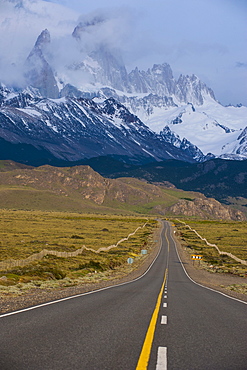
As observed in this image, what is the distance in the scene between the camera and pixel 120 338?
1102 cm

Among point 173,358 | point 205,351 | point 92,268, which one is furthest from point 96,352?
point 92,268

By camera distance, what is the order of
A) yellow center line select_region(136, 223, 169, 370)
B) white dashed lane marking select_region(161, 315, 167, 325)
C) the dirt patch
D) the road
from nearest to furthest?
1. yellow center line select_region(136, 223, 169, 370)
2. the road
3. white dashed lane marking select_region(161, 315, 167, 325)
4. the dirt patch

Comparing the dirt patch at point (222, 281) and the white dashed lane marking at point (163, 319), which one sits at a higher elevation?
the white dashed lane marking at point (163, 319)

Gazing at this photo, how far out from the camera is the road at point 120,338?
28.7 ft

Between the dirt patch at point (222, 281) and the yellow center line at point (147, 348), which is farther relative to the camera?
the dirt patch at point (222, 281)

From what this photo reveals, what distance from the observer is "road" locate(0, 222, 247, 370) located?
8758 millimetres

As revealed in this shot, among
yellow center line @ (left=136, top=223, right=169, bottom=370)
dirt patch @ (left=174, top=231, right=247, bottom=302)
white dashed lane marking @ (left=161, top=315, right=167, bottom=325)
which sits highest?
yellow center line @ (left=136, top=223, right=169, bottom=370)

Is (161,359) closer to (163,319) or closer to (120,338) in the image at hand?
(120,338)

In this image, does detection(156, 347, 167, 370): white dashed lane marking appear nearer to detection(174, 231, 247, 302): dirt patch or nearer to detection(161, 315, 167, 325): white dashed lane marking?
detection(161, 315, 167, 325): white dashed lane marking

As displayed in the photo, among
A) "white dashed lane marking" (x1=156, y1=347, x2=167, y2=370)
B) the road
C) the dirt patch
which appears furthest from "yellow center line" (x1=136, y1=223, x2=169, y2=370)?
the dirt patch

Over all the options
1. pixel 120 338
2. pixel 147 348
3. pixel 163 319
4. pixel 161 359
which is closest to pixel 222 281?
pixel 163 319

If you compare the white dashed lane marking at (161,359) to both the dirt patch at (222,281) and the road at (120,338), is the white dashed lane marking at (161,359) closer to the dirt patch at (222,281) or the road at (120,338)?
the road at (120,338)

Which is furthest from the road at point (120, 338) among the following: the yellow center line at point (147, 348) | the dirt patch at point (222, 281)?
the dirt patch at point (222, 281)

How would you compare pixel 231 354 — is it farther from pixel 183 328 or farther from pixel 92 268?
pixel 92 268
